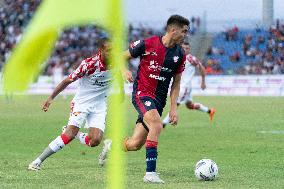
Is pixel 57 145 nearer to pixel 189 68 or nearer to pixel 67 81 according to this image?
pixel 67 81

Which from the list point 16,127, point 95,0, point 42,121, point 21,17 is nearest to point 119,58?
point 95,0

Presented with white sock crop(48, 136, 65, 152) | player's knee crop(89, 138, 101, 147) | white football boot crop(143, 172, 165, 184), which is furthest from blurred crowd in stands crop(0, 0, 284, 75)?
white football boot crop(143, 172, 165, 184)

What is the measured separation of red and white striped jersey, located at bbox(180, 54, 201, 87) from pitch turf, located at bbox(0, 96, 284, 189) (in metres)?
1.22

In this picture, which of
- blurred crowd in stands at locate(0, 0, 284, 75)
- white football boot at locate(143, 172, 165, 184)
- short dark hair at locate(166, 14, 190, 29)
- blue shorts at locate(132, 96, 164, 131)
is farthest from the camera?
blurred crowd in stands at locate(0, 0, 284, 75)

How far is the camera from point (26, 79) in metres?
3.81

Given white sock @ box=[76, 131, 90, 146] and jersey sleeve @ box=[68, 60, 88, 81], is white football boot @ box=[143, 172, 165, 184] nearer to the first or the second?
jersey sleeve @ box=[68, 60, 88, 81]

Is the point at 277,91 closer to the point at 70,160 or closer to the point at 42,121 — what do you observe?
the point at 42,121

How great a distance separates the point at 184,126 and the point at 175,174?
36.3ft

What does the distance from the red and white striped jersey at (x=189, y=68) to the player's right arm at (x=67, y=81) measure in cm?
1084

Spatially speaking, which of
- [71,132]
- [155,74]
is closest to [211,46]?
[71,132]

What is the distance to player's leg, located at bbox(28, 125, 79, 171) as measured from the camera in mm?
12086

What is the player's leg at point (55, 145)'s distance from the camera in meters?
12.1

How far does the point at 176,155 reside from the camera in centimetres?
1468

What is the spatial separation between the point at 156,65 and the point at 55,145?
2.07m
